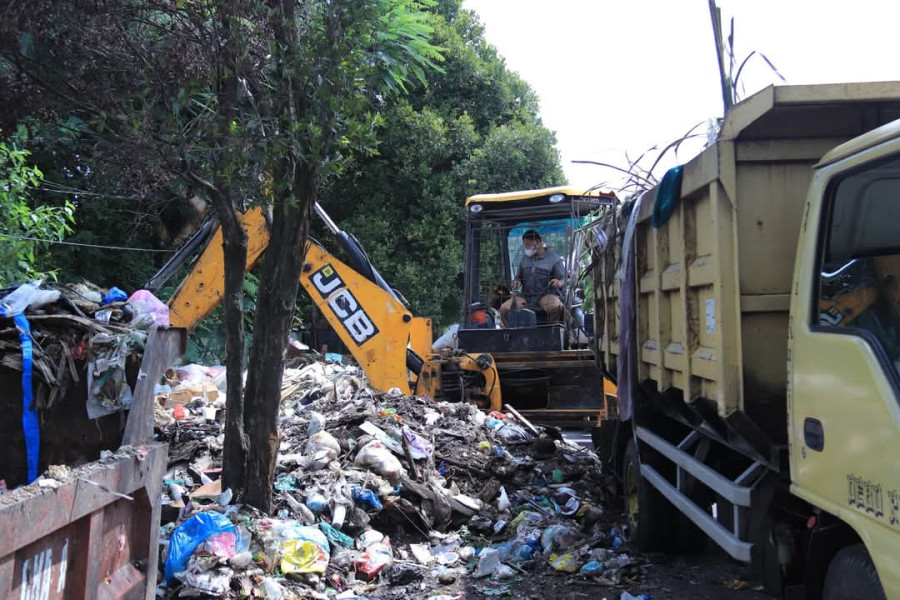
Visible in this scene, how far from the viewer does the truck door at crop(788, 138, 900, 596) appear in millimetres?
2373

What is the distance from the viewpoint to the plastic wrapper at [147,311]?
339 cm

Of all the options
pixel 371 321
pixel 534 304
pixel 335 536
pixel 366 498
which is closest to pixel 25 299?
pixel 335 536

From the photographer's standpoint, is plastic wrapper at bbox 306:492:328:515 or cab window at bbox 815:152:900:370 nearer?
cab window at bbox 815:152:900:370

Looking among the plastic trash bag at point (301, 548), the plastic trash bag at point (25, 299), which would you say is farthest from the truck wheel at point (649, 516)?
the plastic trash bag at point (25, 299)

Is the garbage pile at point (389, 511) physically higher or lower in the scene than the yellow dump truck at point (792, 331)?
lower

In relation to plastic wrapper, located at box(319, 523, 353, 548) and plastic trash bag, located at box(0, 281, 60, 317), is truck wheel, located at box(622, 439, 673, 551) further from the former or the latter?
plastic trash bag, located at box(0, 281, 60, 317)

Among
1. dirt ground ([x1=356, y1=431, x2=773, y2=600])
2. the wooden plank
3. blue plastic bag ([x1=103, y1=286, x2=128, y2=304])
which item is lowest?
dirt ground ([x1=356, y1=431, x2=773, y2=600])

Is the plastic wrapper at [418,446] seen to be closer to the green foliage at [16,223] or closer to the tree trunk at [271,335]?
the tree trunk at [271,335]

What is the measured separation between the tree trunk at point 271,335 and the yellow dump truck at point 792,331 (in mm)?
2308

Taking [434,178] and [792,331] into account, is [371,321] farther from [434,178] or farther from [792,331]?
[434,178]

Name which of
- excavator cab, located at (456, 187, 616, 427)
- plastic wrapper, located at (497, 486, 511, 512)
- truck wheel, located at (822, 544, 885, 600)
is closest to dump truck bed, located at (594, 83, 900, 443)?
A: truck wheel, located at (822, 544, 885, 600)

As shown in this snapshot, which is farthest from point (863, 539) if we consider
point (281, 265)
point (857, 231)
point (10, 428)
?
point (281, 265)

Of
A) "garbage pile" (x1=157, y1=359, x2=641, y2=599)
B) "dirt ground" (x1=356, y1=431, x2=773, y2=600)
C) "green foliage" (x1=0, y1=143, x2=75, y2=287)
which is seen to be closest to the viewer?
"garbage pile" (x1=157, y1=359, x2=641, y2=599)

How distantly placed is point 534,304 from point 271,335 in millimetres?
5278
